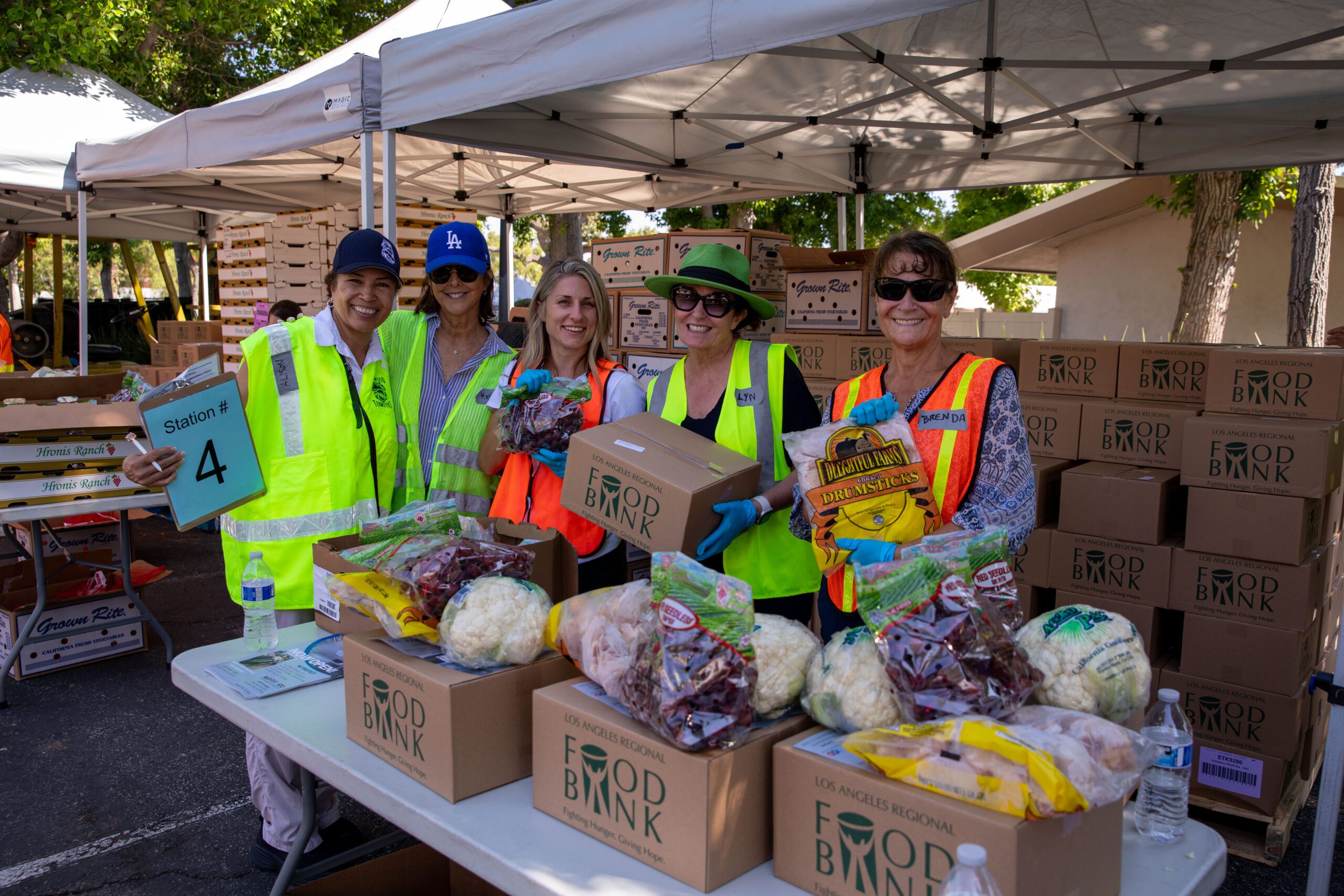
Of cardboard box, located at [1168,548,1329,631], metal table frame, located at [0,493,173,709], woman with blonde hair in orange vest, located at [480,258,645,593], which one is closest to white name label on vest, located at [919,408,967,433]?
woman with blonde hair in orange vest, located at [480,258,645,593]

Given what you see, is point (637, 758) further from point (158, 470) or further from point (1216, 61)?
point (1216, 61)

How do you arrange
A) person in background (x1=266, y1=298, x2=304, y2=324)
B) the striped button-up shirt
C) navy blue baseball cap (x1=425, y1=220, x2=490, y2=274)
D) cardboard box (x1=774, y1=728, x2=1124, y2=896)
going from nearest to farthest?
cardboard box (x1=774, y1=728, x2=1124, y2=896) → navy blue baseball cap (x1=425, y1=220, x2=490, y2=274) → the striped button-up shirt → person in background (x1=266, y1=298, x2=304, y2=324)

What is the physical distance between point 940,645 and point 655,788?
18.5 inches

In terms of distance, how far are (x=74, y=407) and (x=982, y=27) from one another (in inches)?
186

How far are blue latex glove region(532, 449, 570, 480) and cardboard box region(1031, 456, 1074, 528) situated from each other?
2135mm

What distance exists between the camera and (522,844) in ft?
4.75

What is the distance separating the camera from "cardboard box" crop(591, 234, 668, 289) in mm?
5207

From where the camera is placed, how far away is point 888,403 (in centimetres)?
208

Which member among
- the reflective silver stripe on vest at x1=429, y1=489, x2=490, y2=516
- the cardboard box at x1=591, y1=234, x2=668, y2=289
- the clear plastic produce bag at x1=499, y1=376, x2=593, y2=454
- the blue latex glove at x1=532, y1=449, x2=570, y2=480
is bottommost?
the reflective silver stripe on vest at x1=429, y1=489, x2=490, y2=516

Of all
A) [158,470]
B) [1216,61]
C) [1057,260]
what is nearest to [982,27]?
[1216,61]

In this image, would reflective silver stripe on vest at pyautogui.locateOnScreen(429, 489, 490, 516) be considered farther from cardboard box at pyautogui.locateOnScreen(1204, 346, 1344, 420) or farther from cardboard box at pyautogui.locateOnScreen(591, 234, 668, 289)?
cardboard box at pyautogui.locateOnScreen(1204, 346, 1344, 420)

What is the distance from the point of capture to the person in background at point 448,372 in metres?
2.79

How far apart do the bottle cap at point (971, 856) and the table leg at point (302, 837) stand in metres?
1.74

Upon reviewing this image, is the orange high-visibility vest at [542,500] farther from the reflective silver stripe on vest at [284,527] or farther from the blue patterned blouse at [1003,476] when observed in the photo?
the blue patterned blouse at [1003,476]
